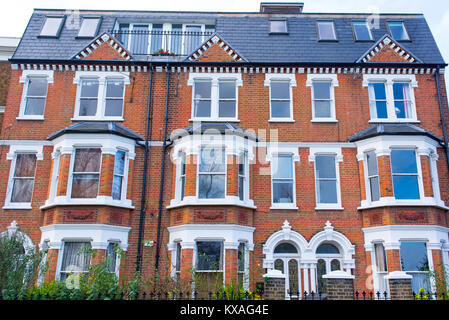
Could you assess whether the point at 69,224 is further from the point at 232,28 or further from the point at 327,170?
the point at 232,28

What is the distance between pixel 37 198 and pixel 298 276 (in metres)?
10.9

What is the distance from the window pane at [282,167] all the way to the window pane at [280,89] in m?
2.86

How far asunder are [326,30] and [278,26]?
246 cm

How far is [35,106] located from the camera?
16.5m

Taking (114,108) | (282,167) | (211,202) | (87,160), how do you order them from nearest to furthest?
1. (211,202)
2. (87,160)
3. (282,167)
4. (114,108)

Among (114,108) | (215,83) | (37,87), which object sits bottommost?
(114,108)

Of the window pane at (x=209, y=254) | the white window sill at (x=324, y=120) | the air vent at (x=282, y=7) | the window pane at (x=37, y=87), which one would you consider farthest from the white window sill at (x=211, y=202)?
the air vent at (x=282, y=7)

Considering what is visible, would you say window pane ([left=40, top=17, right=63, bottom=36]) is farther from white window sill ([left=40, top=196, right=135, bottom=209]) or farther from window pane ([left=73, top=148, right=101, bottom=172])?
white window sill ([left=40, top=196, right=135, bottom=209])

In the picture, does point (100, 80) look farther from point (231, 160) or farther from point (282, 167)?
point (282, 167)

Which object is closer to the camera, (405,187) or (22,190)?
(405,187)

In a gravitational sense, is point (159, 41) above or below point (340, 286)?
above

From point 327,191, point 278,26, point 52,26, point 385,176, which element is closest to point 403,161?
point 385,176

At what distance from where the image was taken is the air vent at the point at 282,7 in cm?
2148

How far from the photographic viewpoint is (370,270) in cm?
1413
